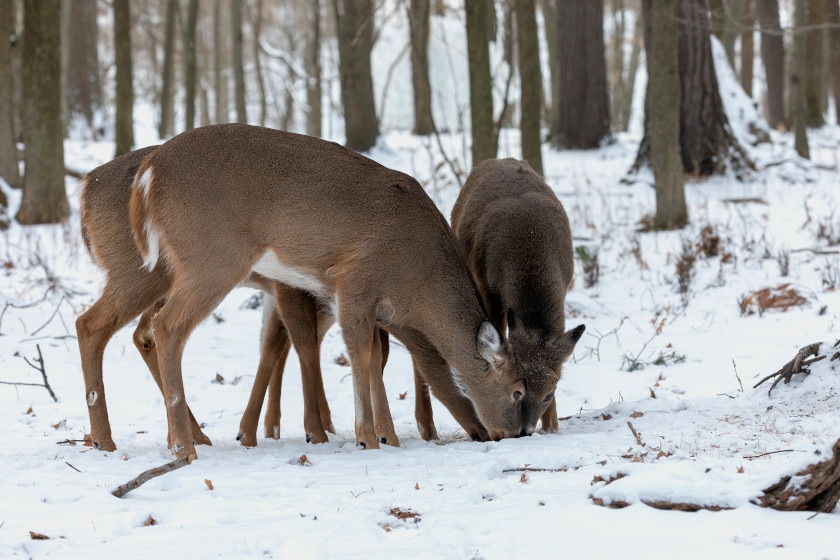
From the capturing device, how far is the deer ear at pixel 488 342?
5996 mm

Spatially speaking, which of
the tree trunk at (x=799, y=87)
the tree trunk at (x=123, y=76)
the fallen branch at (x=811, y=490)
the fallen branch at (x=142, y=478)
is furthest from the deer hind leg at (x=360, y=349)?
the tree trunk at (x=799, y=87)

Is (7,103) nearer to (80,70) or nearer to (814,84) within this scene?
(80,70)

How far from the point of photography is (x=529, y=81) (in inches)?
473

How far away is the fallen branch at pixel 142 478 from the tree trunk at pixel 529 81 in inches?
327

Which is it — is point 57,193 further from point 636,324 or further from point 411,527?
point 411,527

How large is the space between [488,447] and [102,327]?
2.45 metres

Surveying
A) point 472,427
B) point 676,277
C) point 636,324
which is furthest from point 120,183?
point 676,277

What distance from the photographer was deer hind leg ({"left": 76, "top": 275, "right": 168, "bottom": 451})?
569 cm

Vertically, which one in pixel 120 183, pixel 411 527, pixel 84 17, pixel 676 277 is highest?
pixel 84 17

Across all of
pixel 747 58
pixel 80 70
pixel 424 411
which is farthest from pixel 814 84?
pixel 424 411

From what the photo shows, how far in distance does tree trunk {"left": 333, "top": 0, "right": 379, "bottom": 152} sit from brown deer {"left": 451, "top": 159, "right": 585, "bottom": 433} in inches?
367

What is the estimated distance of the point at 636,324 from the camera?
9164 millimetres

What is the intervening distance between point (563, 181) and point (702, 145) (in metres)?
2.21

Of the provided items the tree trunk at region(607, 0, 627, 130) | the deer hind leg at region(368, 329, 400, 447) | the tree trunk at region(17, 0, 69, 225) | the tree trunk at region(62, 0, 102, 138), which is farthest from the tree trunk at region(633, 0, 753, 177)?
the tree trunk at region(607, 0, 627, 130)
